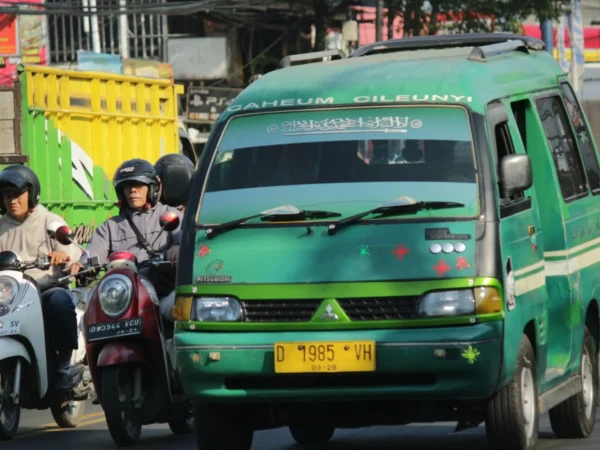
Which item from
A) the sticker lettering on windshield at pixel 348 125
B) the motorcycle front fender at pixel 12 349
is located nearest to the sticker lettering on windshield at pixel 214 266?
the sticker lettering on windshield at pixel 348 125

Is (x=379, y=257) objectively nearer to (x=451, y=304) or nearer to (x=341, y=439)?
(x=451, y=304)

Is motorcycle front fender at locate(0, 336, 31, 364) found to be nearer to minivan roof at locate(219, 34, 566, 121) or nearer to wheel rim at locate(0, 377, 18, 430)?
wheel rim at locate(0, 377, 18, 430)

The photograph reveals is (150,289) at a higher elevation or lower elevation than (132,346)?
higher

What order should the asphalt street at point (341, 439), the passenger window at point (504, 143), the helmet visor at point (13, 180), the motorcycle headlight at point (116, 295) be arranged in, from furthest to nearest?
the helmet visor at point (13, 180)
the motorcycle headlight at point (116, 295)
the asphalt street at point (341, 439)
the passenger window at point (504, 143)

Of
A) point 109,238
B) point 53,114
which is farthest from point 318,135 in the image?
point 53,114

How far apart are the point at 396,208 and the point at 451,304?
1.85ft

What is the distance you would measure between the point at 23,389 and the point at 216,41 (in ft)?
91.1

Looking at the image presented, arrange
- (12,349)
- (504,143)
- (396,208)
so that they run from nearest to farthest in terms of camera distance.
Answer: (396,208) → (504,143) → (12,349)

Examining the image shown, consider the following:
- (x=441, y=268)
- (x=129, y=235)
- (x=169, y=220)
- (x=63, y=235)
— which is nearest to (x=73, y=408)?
(x=129, y=235)

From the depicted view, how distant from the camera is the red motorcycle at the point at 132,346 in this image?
31.3ft

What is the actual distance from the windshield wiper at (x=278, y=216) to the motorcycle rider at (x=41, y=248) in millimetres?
2778

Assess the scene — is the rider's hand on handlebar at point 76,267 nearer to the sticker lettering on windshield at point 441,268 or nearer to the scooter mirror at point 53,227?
the scooter mirror at point 53,227

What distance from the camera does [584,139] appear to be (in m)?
10.1

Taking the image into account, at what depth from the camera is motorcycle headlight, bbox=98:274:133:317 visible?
963cm
